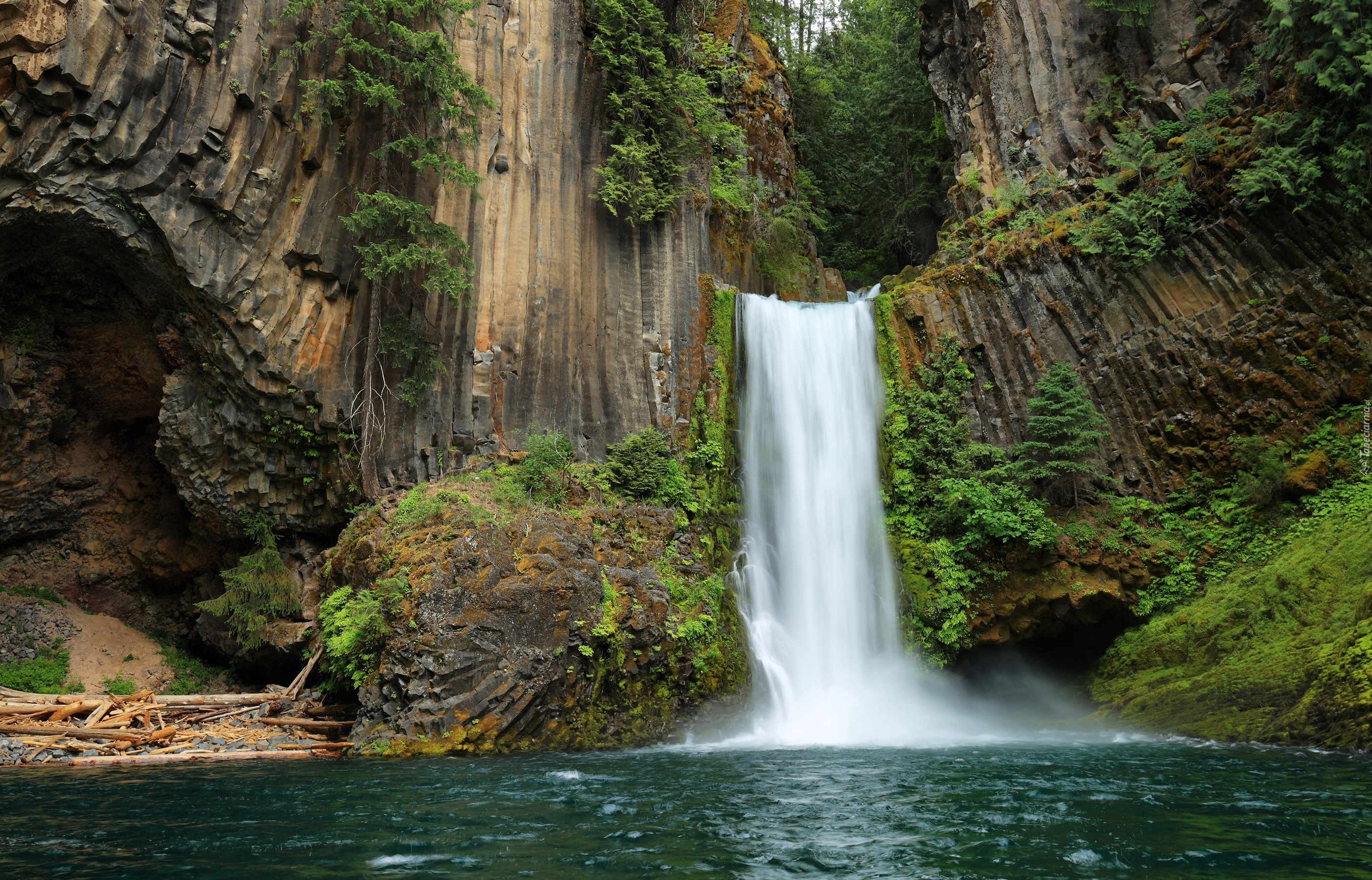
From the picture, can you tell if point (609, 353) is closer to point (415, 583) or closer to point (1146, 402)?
point (415, 583)

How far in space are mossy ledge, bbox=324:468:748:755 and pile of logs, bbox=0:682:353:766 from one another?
4.22ft

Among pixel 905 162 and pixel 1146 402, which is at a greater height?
pixel 905 162

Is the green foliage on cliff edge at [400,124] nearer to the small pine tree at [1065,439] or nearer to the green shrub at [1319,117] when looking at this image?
the small pine tree at [1065,439]

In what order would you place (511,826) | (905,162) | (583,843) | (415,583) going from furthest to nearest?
(905,162) → (415,583) → (511,826) → (583,843)

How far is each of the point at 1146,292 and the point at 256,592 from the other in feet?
67.4

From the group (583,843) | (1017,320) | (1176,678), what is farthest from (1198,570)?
(583,843)

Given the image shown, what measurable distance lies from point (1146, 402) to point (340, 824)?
17548 millimetres

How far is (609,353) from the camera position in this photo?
19.8 m

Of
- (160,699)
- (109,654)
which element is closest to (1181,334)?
(160,699)

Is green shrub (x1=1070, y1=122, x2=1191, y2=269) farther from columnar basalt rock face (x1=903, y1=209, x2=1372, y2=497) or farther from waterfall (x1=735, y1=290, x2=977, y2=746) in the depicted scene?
waterfall (x1=735, y1=290, x2=977, y2=746)

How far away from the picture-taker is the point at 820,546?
18.0 meters

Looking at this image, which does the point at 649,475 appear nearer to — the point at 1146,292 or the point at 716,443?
the point at 716,443

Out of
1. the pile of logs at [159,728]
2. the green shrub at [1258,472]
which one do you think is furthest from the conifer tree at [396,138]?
the green shrub at [1258,472]

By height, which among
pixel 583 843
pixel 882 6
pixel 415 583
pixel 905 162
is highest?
pixel 882 6
